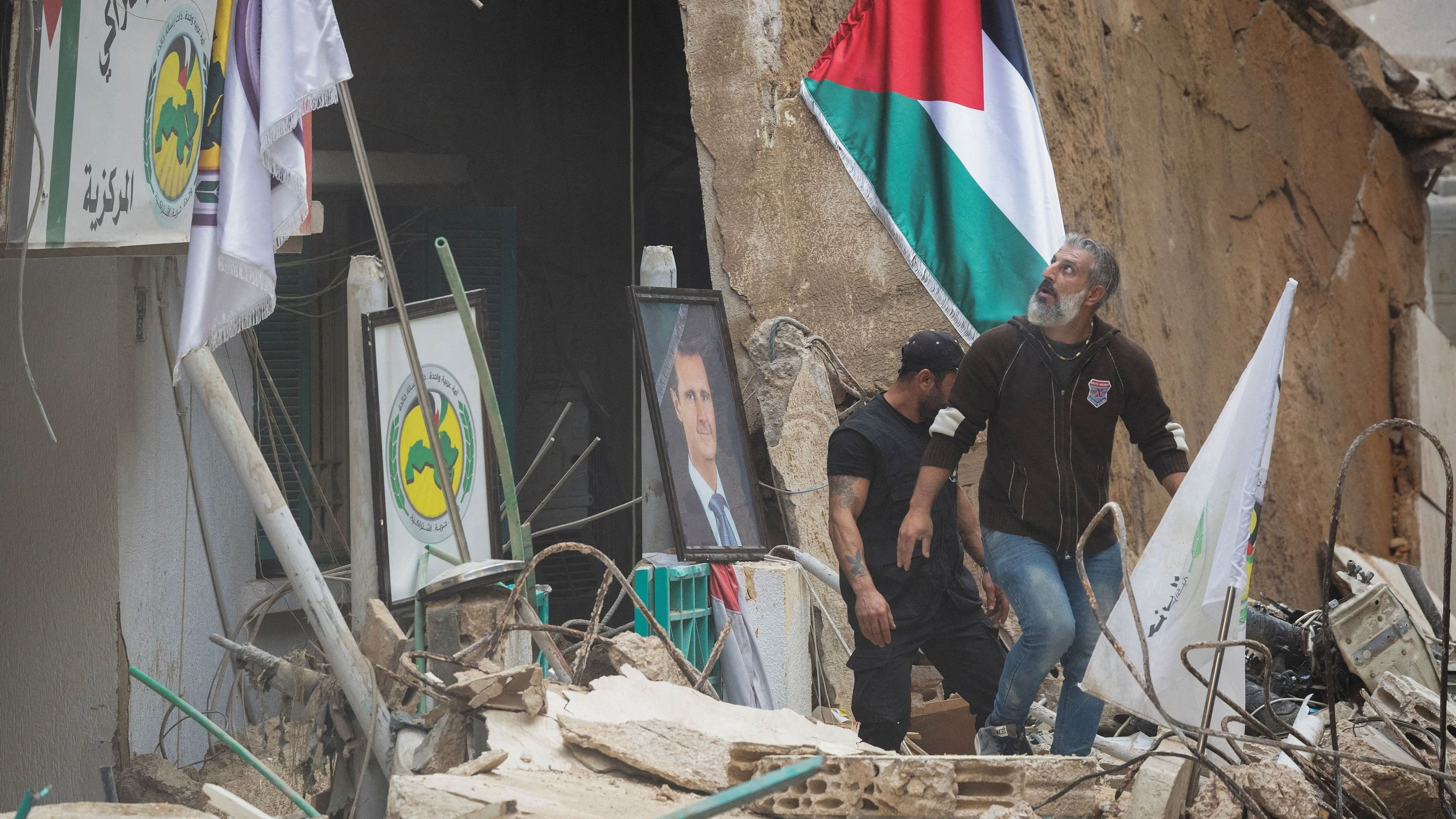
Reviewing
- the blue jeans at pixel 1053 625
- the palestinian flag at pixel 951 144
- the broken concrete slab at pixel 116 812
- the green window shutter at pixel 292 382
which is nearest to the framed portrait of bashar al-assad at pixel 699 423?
the palestinian flag at pixel 951 144

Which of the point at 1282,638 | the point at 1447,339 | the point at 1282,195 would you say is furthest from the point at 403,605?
the point at 1447,339

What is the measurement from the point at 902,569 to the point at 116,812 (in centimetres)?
251

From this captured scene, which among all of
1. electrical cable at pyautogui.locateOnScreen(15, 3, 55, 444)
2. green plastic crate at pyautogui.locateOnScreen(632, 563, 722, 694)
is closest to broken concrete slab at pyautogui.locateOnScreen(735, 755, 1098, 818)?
green plastic crate at pyautogui.locateOnScreen(632, 563, 722, 694)

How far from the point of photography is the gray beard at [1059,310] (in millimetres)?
4043

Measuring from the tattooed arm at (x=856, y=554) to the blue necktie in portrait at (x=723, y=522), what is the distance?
971 mm

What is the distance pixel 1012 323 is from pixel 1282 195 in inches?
243

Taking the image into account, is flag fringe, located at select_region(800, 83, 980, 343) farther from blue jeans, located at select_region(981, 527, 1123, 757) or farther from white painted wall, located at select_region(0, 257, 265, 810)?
white painted wall, located at select_region(0, 257, 265, 810)

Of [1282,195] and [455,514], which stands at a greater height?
[1282,195]

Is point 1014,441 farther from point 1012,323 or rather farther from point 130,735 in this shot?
point 130,735

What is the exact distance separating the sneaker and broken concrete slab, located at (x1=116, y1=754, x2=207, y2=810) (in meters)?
2.71

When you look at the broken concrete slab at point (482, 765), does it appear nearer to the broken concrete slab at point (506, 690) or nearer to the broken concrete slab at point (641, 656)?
the broken concrete slab at point (506, 690)

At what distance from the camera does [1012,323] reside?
4.10m

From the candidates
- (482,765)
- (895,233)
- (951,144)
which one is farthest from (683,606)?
(951,144)

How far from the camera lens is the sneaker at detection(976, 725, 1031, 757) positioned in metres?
3.94
